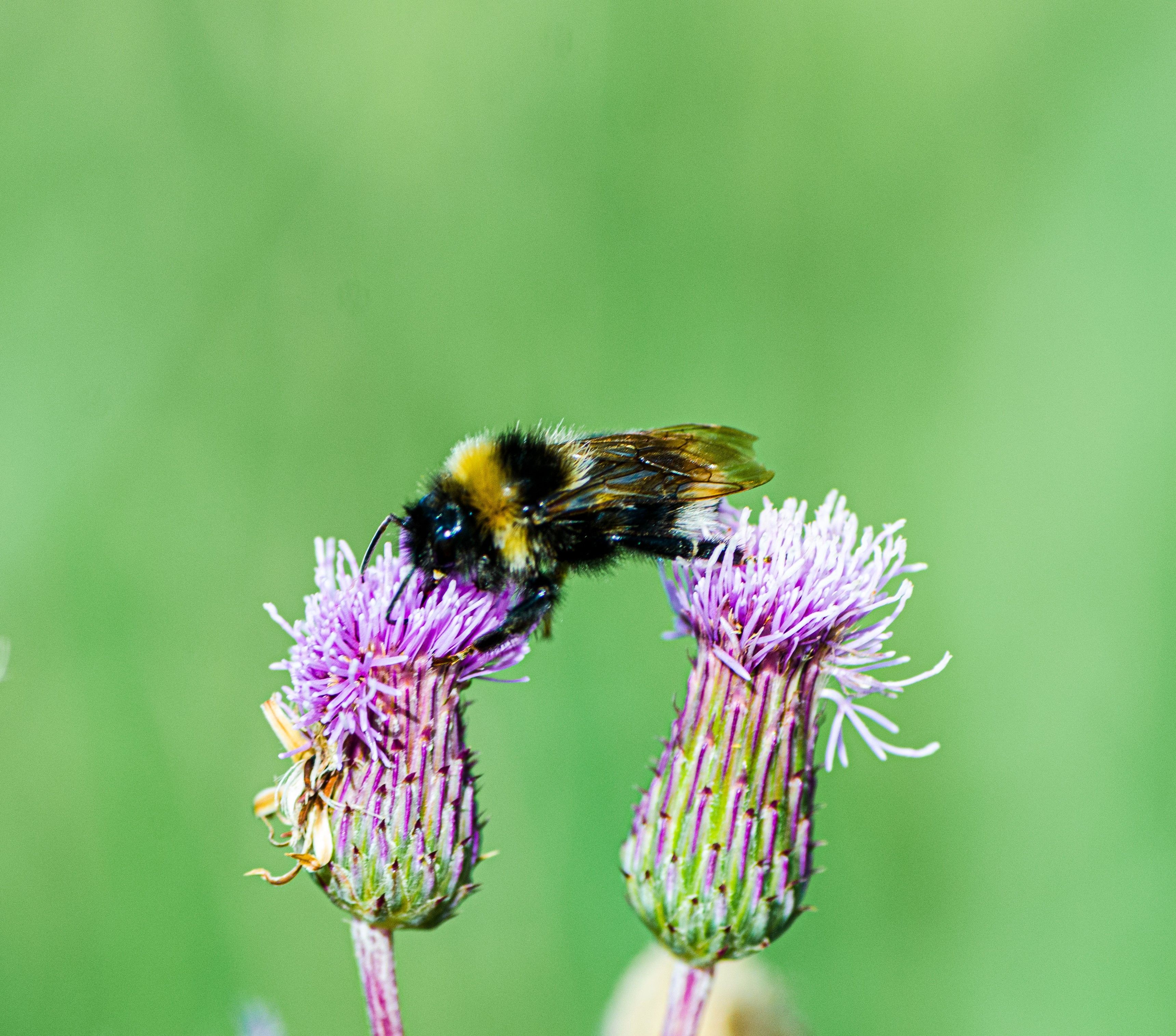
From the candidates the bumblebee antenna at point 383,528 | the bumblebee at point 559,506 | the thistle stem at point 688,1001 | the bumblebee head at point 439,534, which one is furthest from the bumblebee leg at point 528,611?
the thistle stem at point 688,1001

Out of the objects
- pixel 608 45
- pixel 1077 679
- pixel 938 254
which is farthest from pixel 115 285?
pixel 1077 679

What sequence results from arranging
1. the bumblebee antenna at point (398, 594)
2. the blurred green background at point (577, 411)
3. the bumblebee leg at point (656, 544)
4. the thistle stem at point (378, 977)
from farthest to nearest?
the blurred green background at point (577, 411)
the bumblebee leg at point (656, 544)
the bumblebee antenna at point (398, 594)
the thistle stem at point (378, 977)

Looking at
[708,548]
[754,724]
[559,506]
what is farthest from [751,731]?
[559,506]

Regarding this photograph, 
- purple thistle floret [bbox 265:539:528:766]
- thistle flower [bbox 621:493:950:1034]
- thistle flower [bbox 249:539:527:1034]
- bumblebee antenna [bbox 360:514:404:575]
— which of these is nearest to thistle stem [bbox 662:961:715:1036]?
thistle flower [bbox 621:493:950:1034]

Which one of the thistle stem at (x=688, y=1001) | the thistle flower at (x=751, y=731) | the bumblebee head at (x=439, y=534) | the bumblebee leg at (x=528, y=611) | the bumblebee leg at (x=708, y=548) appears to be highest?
the bumblebee head at (x=439, y=534)

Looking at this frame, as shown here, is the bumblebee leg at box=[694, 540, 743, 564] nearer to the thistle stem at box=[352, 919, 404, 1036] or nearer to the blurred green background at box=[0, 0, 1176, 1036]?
the thistle stem at box=[352, 919, 404, 1036]

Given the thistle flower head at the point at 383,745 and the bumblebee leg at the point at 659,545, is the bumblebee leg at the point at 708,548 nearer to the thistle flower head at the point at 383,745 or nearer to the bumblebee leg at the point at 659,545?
the bumblebee leg at the point at 659,545

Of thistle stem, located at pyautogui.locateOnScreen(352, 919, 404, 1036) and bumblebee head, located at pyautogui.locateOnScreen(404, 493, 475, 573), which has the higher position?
bumblebee head, located at pyautogui.locateOnScreen(404, 493, 475, 573)

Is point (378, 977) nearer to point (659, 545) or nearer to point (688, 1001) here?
point (688, 1001)
